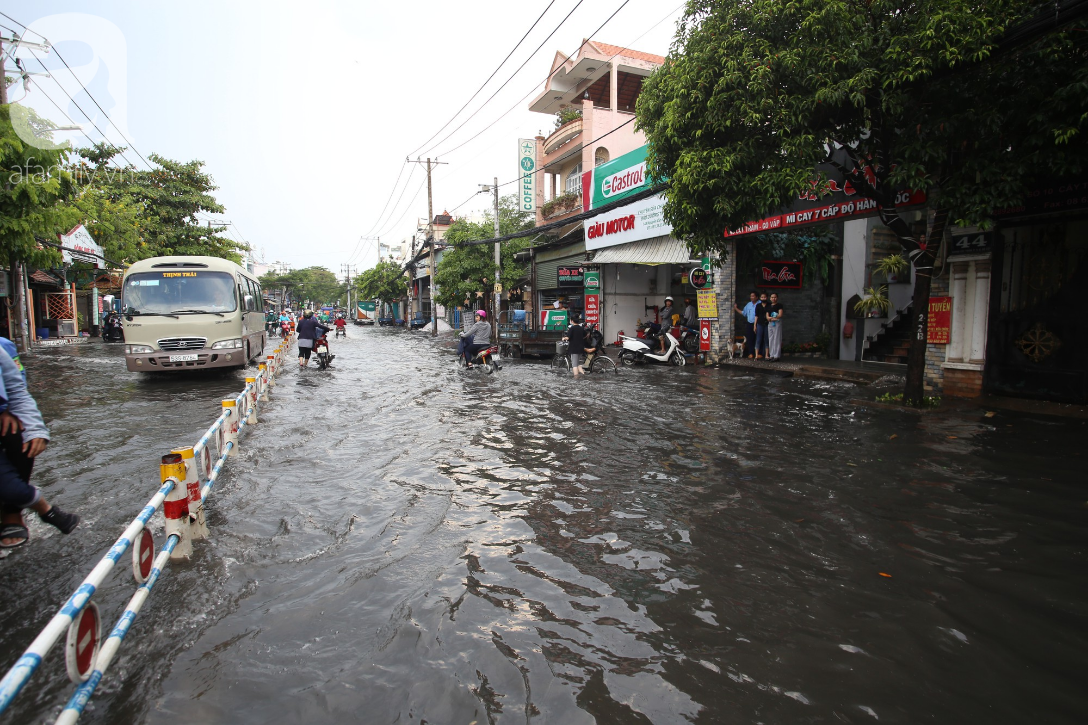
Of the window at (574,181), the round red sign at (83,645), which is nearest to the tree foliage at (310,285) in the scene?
the window at (574,181)

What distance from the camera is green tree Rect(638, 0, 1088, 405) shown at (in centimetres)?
722

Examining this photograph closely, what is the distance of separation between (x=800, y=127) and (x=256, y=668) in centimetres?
904

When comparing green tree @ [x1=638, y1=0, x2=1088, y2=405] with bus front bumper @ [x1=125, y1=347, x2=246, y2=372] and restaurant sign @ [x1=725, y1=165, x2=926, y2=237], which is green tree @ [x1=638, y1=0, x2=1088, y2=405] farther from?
bus front bumper @ [x1=125, y1=347, x2=246, y2=372]

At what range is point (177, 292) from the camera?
1223cm

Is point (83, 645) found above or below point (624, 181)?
below

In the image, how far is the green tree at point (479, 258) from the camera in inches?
1159

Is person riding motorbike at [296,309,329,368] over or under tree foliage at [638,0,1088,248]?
under

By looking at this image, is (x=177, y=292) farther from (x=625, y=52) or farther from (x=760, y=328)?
(x=625, y=52)

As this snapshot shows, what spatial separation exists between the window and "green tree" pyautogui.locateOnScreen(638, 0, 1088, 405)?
17733 millimetres

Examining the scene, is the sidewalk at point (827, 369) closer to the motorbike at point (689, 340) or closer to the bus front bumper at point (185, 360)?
the motorbike at point (689, 340)

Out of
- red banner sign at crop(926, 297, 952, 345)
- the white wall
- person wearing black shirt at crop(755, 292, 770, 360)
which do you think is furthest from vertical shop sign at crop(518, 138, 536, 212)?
red banner sign at crop(926, 297, 952, 345)

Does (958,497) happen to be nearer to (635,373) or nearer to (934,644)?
(934,644)

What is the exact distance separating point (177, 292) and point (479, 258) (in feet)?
61.2

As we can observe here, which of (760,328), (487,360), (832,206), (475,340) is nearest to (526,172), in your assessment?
(475,340)
